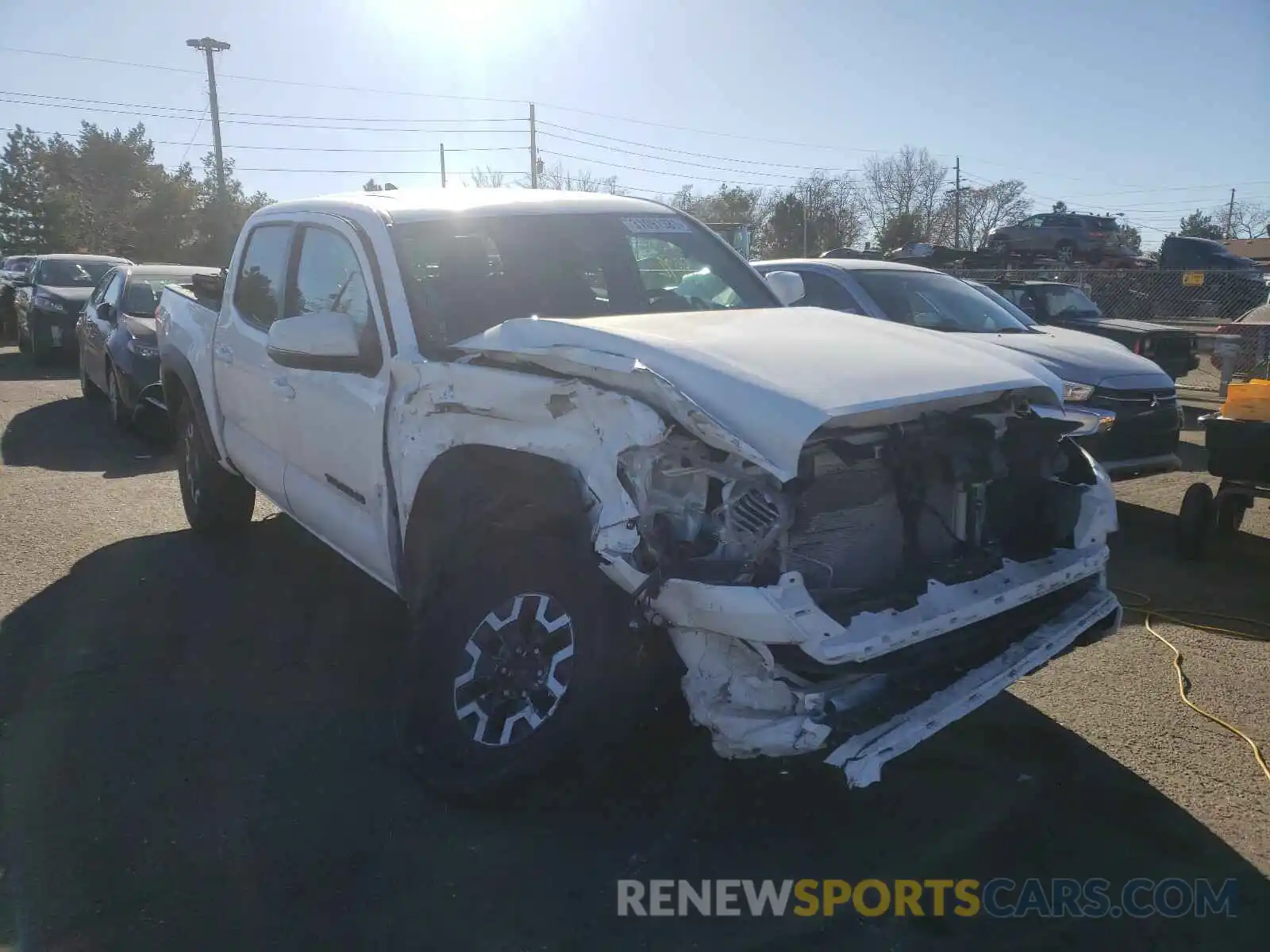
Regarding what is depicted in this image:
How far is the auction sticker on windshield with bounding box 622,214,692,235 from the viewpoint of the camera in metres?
4.89

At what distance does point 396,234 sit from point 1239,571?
5.25m

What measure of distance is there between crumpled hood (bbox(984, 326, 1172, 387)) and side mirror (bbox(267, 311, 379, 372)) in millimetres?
5239

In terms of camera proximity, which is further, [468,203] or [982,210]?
[982,210]

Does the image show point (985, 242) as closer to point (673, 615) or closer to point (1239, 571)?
point (1239, 571)

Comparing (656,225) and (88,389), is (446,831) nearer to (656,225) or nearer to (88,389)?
(656,225)

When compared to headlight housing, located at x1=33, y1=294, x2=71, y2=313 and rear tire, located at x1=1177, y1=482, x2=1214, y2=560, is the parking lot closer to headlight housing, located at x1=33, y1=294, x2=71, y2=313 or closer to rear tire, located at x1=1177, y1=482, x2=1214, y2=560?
rear tire, located at x1=1177, y1=482, x2=1214, y2=560

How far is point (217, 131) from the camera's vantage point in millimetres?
41062

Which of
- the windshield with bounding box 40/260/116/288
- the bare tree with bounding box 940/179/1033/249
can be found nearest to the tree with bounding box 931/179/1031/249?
the bare tree with bounding box 940/179/1033/249

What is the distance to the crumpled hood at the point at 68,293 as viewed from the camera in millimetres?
16406

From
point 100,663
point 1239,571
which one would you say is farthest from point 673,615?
point 1239,571

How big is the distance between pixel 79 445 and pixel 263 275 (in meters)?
5.91

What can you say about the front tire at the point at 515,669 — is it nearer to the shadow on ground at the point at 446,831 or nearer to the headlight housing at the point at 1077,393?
the shadow on ground at the point at 446,831

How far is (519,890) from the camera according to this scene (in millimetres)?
3100

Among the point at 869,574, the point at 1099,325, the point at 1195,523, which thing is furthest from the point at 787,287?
the point at 1099,325
